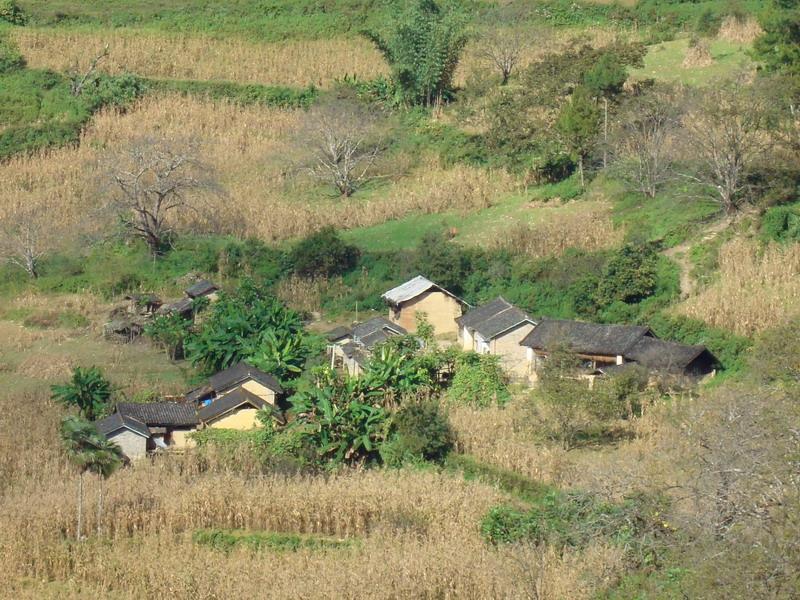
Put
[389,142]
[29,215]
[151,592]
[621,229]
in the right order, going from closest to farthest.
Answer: [151,592] < [621,229] < [29,215] < [389,142]

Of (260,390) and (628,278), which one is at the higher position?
(628,278)

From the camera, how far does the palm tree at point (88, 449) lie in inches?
900

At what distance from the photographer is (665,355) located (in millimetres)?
25969

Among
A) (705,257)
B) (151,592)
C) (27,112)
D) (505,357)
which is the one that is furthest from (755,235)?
(27,112)

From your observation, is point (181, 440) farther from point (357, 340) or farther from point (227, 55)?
point (227, 55)

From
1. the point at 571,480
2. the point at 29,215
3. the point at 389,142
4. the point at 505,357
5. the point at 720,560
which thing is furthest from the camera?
the point at 389,142

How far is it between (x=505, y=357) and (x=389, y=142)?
43.4ft

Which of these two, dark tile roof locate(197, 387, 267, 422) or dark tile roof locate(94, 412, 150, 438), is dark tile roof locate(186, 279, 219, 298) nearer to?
dark tile roof locate(197, 387, 267, 422)

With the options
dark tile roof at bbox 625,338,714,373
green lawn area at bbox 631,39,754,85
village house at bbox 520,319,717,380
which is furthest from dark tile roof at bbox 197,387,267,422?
green lawn area at bbox 631,39,754,85

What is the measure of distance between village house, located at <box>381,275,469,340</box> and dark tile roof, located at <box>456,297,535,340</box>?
0.95 m

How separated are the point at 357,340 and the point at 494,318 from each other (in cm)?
276

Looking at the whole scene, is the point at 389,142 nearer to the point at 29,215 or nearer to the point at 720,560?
the point at 29,215

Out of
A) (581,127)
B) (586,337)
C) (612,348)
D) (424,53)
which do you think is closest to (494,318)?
(586,337)

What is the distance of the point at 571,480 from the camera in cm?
2217
